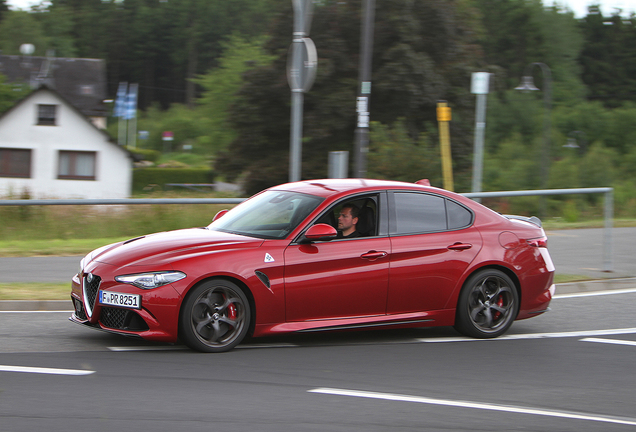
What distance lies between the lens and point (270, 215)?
7.72m

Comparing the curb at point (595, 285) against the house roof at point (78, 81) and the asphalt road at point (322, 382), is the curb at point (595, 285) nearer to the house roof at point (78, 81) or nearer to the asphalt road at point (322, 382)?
the asphalt road at point (322, 382)

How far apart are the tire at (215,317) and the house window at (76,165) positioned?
46.1 m

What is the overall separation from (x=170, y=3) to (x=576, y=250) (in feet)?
365

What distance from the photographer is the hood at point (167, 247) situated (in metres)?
6.84

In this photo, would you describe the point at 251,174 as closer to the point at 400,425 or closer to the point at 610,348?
the point at 610,348

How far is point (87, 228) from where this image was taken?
14297 millimetres

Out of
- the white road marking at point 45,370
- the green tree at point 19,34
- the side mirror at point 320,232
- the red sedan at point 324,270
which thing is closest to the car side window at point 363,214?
the red sedan at point 324,270

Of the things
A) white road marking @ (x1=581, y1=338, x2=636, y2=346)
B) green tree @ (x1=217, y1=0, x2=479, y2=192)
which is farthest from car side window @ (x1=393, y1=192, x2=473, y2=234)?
green tree @ (x1=217, y1=0, x2=479, y2=192)

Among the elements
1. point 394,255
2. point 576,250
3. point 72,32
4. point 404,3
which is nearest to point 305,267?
point 394,255

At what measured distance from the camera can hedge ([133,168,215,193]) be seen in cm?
6084

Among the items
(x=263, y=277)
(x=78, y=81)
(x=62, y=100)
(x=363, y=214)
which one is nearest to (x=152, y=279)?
(x=263, y=277)

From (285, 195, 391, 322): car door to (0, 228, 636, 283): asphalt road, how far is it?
5.04 m

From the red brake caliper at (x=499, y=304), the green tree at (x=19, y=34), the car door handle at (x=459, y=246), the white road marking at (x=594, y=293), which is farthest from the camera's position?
the green tree at (x=19, y=34)

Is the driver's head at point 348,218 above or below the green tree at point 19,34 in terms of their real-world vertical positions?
below
